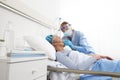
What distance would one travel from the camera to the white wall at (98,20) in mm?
3498

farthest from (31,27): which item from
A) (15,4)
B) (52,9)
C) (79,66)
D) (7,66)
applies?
(7,66)

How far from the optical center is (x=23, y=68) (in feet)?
3.28

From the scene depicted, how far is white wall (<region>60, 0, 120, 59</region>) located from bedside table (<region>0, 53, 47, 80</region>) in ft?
7.91

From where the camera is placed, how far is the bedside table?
0.87m

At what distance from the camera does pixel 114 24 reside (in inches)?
138

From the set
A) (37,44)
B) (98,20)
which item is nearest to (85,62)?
(37,44)

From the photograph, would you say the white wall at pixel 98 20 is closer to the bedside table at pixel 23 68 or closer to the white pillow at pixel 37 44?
the white pillow at pixel 37 44

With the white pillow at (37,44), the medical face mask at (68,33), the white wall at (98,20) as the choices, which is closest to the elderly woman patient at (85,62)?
the white pillow at (37,44)

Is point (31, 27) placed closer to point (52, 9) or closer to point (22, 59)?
point (52, 9)

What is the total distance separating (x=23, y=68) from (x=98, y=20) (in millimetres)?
2825

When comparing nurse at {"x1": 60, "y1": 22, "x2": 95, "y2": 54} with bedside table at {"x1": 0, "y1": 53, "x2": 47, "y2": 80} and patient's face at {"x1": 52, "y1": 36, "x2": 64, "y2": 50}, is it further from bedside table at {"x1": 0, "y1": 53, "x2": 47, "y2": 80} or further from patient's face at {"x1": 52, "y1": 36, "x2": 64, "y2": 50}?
bedside table at {"x1": 0, "y1": 53, "x2": 47, "y2": 80}

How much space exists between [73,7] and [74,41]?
3.58 feet

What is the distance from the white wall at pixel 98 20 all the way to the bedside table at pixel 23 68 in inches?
94.9

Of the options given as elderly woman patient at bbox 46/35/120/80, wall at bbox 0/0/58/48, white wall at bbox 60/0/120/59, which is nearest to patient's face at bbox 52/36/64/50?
elderly woman patient at bbox 46/35/120/80
